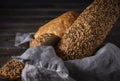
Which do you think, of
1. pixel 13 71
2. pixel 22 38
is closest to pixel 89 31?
pixel 13 71

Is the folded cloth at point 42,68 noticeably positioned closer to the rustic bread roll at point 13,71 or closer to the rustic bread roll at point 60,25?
the rustic bread roll at point 13,71

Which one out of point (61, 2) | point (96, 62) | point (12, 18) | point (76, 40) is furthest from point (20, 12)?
point (96, 62)

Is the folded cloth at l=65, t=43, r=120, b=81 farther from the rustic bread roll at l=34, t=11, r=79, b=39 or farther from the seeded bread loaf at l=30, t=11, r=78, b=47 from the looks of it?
the rustic bread roll at l=34, t=11, r=79, b=39

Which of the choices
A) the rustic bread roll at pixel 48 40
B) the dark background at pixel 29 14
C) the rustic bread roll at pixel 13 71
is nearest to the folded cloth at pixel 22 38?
the dark background at pixel 29 14

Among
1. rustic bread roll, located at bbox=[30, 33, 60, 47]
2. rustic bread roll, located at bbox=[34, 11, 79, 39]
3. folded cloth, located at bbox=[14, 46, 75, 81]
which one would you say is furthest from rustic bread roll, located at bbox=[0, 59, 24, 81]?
rustic bread roll, located at bbox=[34, 11, 79, 39]

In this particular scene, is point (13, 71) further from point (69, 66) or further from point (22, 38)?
point (22, 38)

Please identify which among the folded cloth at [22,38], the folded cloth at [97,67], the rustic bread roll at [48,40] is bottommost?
the folded cloth at [97,67]

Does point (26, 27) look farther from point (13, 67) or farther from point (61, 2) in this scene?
point (13, 67)
